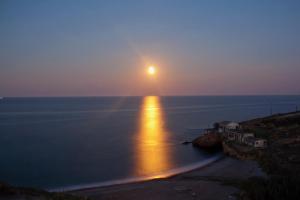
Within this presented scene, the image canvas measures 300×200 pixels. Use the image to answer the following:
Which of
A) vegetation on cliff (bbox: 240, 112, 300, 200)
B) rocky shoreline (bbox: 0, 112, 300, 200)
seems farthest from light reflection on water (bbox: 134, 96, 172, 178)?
vegetation on cliff (bbox: 240, 112, 300, 200)

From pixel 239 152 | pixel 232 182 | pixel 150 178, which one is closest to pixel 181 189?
pixel 232 182

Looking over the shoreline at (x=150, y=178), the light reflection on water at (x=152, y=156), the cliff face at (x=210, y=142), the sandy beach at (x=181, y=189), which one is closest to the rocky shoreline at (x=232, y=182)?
the sandy beach at (x=181, y=189)

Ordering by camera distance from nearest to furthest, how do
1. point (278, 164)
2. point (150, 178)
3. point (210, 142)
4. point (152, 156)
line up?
1. point (278, 164)
2. point (150, 178)
3. point (152, 156)
4. point (210, 142)

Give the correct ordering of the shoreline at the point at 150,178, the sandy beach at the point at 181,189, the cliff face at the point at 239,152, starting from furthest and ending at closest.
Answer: the cliff face at the point at 239,152 < the shoreline at the point at 150,178 < the sandy beach at the point at 181,189

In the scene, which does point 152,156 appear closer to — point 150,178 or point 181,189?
point 150,178

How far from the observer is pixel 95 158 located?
40.2 meters

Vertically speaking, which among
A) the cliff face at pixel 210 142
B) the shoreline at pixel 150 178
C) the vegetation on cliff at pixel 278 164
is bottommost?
the shoreline at pixel 150 178

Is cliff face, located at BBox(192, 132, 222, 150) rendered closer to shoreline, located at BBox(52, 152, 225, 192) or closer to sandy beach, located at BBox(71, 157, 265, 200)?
shoreline, located at BBox(52, 152, 225, 192)

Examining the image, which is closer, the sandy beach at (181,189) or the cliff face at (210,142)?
the sandy beach at (181,189)

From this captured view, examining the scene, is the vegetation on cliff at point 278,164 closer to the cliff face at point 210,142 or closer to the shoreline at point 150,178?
the cliff face at point 210,142

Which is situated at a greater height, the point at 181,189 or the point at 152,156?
the point at 181,189

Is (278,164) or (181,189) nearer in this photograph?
(181,189)

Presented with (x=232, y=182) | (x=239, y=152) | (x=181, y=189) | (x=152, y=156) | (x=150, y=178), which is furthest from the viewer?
(x=152, y=156)

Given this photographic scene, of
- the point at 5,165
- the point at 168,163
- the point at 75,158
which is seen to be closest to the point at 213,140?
the point at 168,163
